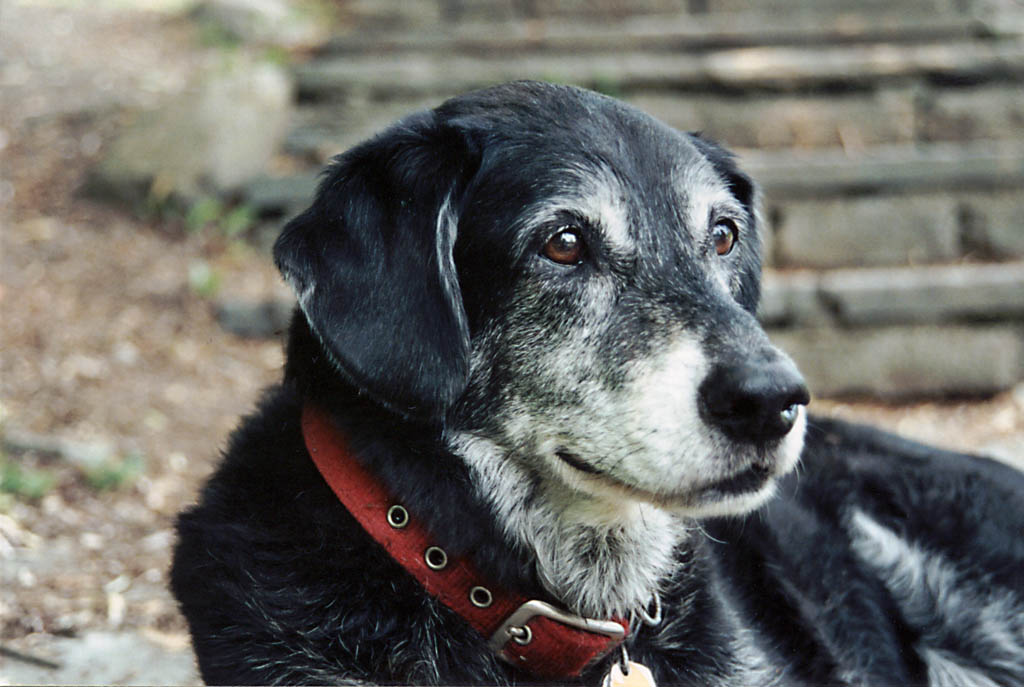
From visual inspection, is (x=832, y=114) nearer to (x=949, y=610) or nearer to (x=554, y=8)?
(x=554, y=8)

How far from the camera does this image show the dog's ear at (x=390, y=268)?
2.40 metres

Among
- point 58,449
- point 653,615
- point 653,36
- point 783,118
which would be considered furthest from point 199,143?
point 653,615

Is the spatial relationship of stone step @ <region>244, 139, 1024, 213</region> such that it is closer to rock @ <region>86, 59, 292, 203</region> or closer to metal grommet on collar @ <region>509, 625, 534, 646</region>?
rock @ <region>86, 59, 292, 203</region>

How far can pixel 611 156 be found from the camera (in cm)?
261

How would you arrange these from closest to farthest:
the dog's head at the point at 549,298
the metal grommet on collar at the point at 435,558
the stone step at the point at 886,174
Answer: the dog's head at the point at 549,298, the metal grommet on collar at the point at 435,558, the stone step at the point at 886,174

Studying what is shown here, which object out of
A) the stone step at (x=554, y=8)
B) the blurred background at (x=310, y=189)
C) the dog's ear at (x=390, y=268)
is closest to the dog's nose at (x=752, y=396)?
the dog's ear at (x=390, y=268)

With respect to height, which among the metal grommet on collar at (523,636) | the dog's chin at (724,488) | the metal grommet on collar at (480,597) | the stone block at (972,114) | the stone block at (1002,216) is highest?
the dog's chin at (724,488)

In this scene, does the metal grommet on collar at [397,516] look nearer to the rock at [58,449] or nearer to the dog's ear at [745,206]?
the dog's ear at [745,206]

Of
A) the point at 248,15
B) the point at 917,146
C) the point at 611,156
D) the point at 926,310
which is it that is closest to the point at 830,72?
the point at 917,146

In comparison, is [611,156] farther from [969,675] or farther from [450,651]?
[969,675]

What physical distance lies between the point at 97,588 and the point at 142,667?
2.17 feet

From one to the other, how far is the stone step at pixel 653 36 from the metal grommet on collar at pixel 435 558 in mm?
6072

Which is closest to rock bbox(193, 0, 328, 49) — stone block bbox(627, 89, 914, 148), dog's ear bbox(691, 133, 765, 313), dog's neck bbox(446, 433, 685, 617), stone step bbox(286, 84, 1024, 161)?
stone step bbox(286, 84, 1024, 161)

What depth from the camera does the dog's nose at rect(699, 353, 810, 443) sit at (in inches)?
87.0
